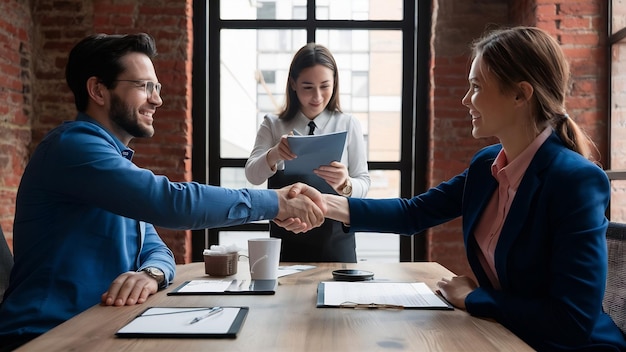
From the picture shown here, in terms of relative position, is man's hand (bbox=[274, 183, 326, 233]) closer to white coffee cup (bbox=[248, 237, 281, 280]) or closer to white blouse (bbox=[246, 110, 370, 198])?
white coffee cup (bbox=[248, 237, 281, 280])

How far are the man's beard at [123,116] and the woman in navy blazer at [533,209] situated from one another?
1.06 metres

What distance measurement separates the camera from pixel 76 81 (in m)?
1.95

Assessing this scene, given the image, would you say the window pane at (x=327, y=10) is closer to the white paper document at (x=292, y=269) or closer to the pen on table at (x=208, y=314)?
the white paper document at (x=292, y=269)

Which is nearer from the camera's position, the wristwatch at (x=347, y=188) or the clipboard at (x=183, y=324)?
the clipboard at (x=183, y=324)

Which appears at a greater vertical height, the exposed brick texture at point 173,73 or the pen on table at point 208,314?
the exposed brick texture at point 173,73

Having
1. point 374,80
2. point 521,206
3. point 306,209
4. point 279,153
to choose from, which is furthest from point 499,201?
point 374,80

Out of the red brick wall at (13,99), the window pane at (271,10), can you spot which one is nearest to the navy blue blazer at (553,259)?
the window pane at (271,10)

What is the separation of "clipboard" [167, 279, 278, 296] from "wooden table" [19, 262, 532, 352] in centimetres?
4

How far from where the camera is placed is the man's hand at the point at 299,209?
196cm

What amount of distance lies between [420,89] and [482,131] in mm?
2324

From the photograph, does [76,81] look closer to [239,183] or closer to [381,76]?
[239,183]

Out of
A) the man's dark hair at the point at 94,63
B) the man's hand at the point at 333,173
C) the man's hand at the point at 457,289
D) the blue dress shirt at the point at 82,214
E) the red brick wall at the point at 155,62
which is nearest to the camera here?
the man's hand at the point at 457,289

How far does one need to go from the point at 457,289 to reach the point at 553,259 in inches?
9.5

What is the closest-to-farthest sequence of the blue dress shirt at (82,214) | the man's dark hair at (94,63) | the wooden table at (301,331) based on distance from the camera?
the wooden table at (301,331) → the blue dress shirt at (82,214) → the man's dark hair at (94,63)
